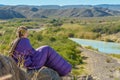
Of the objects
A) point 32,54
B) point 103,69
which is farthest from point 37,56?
point 103,69

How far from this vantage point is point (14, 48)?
24.7ft

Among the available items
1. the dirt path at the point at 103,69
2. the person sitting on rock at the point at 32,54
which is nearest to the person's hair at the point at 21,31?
the person sitting on rock at the point at 32,54

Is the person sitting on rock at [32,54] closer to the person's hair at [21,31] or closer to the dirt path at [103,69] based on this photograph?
the person's hair at [21,31]

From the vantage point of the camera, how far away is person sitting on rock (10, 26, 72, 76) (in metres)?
7.54

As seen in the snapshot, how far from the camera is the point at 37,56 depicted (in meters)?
7.78

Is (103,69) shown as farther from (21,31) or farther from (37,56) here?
(21,31)

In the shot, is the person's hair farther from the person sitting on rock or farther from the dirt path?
the dirt path

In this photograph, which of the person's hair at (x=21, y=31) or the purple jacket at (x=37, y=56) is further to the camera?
the purple jacket at (x=37, y=56)

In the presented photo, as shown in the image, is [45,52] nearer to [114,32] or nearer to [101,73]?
[101,73]

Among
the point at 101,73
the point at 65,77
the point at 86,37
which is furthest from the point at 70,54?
the point at 86,37

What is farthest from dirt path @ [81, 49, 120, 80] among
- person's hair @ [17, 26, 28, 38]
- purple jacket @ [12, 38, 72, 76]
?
person's hair @ [17, 26, 28, 38]

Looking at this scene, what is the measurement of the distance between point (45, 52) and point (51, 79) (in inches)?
19.7

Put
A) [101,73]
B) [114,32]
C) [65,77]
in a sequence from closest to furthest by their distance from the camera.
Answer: [65,77] → [101,73] → [114,32]

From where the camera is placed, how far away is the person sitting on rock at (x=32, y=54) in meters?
7.54
